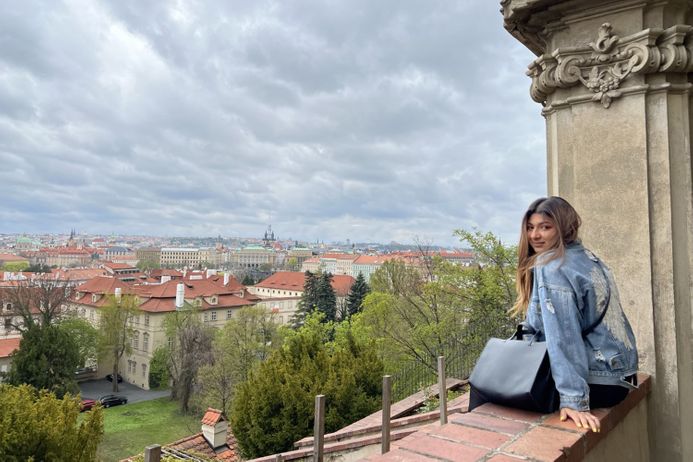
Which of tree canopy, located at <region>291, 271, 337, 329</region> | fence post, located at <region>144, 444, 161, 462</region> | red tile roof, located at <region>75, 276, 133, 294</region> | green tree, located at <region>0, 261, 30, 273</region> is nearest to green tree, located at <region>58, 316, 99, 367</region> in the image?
red tile roof, located at <region>75, 276, 133, 294</region>

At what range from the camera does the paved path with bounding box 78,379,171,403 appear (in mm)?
39781

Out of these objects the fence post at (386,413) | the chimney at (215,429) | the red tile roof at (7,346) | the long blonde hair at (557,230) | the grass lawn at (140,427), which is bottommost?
the grass lawn at (140,427)

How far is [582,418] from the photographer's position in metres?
1.85

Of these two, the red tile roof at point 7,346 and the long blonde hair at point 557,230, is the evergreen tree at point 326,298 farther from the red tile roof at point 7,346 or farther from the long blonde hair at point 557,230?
the long blonde hair at point 557,230

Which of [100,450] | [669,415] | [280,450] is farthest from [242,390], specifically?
[100,450]

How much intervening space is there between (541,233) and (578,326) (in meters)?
0.48

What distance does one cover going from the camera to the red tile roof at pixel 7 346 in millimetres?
37375

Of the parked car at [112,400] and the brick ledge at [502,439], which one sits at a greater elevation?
the brick ledge at [502,439]

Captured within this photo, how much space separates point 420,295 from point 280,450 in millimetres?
9590

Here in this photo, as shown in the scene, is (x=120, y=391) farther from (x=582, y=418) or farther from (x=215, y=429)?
(x=582, y=418)

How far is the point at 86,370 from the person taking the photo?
44156 millimetres

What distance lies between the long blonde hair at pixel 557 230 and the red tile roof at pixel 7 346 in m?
45.5

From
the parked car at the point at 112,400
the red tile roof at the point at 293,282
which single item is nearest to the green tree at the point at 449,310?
the parked car at the point at 112,400

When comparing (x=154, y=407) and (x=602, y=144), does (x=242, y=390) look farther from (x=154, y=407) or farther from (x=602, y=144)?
(x=154, y=407)
